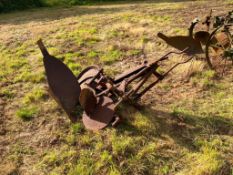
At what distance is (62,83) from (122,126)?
0.94 meters

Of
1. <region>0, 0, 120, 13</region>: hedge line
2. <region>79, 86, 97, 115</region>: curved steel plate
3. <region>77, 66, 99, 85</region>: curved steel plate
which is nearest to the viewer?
<region>79, 86, 97, 115</region>: curved steel plate

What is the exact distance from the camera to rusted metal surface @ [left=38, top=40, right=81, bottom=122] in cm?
426

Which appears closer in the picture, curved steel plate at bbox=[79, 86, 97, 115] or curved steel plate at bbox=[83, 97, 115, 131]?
curved steel plate at bbox=[79, 86, 97, 115]

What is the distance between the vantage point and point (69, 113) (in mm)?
4184

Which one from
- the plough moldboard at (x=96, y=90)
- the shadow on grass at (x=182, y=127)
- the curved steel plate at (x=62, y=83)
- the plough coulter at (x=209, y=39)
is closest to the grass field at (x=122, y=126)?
the shadow on grass at (x=182, y=127)

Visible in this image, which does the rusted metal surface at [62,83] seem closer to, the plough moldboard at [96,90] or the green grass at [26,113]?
the plough moldboard at [96,90]

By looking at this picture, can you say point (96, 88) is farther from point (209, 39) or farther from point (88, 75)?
point (209, 39)

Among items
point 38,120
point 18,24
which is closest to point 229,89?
point 38,120

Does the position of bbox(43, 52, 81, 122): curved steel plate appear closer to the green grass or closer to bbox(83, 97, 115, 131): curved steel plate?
bbox(83, 97, 115, 131): curved steel plate

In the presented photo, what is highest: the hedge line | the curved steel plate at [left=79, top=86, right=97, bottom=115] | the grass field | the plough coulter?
the plough coulter

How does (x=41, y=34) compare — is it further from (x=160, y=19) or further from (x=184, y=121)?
(x=184, y=121)

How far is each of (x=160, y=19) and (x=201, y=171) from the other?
5852 mm

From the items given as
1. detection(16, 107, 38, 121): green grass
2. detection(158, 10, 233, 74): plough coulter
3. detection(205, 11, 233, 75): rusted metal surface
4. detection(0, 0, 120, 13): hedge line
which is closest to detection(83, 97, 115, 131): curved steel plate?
detection(16, 107, 38, 121): green grass

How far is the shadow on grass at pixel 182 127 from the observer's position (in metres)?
4.04
